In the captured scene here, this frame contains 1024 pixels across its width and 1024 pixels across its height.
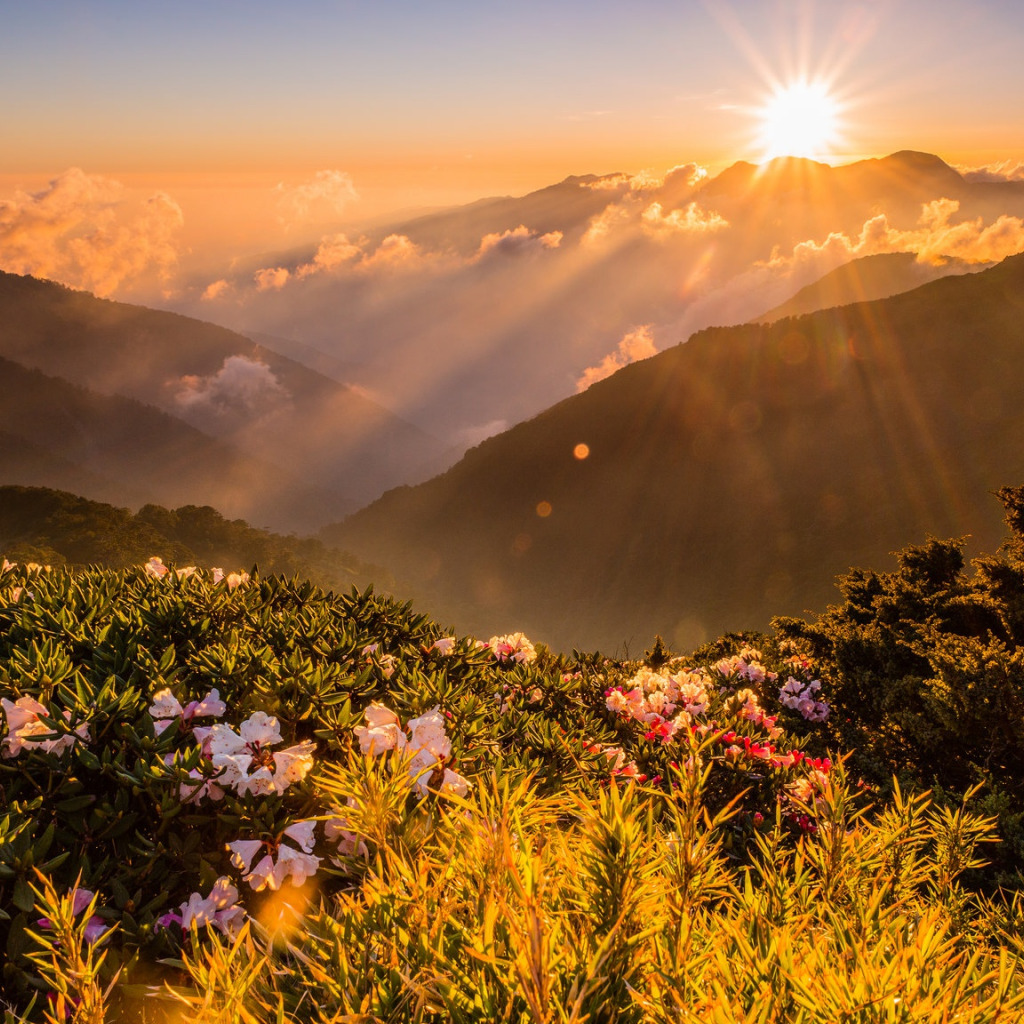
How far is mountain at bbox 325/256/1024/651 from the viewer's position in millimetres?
77375

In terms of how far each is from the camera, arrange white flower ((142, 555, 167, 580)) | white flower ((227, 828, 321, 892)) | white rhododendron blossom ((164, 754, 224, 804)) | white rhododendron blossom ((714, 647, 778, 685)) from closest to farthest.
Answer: white flower ((227, 828, 321, 892))
white rhododendron blossom ((164, 754, 224, 804))
white flower ((142, 555, 167, 580))
white rhododendron blossom ((714, 647, 778, 685))

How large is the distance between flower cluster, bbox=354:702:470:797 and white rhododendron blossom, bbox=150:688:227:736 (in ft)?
1.99

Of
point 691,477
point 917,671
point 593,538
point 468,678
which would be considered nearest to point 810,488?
point 691,477

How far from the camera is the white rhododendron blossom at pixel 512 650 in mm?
5852

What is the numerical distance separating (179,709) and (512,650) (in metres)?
3.76

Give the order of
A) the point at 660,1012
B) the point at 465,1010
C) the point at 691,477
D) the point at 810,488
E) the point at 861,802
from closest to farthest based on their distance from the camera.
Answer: the point at 660,1012
the point at 465,1010
the point at 861,802
the point at 810,488
the point at 691,477

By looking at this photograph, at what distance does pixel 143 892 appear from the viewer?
2.16 meters

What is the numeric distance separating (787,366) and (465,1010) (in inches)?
4507

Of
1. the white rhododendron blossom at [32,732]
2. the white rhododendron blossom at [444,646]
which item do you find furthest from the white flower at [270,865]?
the white rhododendron blossom at [444,646]

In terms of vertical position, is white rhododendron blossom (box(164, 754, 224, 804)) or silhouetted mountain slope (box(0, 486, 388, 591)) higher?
white rhododendron blossom (box(164, 754, 224, 804))

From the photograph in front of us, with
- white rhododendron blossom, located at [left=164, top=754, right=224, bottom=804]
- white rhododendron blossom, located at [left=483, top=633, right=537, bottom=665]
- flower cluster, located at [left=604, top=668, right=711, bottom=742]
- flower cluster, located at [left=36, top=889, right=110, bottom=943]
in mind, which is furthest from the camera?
white rhododendron blossom, located at [left=483, top=633, right=537, bottom=665]

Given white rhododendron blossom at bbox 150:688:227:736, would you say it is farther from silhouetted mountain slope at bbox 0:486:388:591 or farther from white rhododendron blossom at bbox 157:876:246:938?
silhouetted mountain slope at bbox 0:486:388:591

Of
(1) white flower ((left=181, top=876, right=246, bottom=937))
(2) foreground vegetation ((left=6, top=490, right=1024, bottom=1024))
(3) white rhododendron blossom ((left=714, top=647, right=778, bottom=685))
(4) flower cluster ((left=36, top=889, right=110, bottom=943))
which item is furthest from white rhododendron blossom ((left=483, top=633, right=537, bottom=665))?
(4) flower cluster ((left=36, top=889, right=110, bottom=943))

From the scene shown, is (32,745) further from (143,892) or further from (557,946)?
(557,946)
